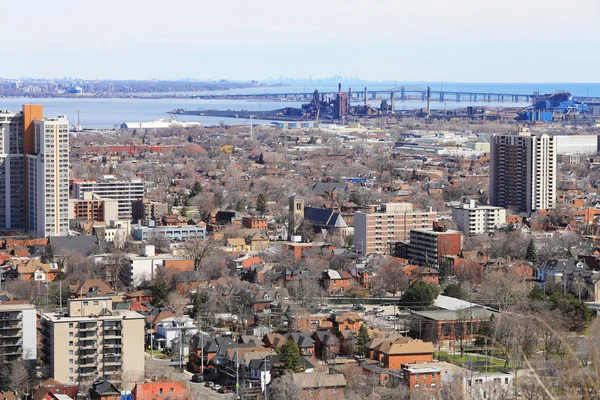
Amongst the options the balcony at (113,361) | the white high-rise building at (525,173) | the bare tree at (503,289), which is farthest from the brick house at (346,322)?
the white high-rise building at (525,173)

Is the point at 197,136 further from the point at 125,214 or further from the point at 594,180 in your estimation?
the point at 125,214

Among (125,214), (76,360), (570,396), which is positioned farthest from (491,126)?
(570,396)

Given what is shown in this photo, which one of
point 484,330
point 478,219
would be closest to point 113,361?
point 484,330

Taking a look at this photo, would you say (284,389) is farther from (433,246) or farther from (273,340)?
(433,246)

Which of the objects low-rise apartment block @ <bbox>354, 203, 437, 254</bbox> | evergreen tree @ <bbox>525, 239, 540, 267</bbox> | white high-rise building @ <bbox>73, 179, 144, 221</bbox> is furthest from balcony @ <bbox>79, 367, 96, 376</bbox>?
white high-rise building @ <bbox>73, 179, 144, 221</bbox>

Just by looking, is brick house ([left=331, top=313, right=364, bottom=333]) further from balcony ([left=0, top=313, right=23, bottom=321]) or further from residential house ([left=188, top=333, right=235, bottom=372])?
balcony ([left=0, top=313, right=23, bottom=321])
